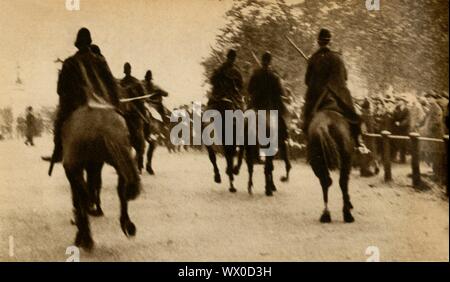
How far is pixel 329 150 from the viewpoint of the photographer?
450 cm

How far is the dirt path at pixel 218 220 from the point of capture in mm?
4492

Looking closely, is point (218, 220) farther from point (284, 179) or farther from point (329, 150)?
point (329, 150)

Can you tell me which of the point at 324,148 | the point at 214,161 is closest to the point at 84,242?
the point at 214,161

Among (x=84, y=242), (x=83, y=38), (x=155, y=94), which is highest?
(x=83, y=38)

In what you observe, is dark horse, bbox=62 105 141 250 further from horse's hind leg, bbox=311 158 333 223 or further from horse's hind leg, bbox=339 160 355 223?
horse's hind leg, bbox=339 160 355 223

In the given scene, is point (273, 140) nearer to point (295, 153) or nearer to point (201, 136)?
point (295, 153)

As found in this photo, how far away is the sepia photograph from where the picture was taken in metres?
4.50

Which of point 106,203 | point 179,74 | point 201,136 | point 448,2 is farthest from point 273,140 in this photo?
point 448,2

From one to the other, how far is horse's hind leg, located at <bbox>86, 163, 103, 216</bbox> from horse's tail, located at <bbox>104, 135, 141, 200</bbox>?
0.15 m

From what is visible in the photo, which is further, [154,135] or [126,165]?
[154,135]

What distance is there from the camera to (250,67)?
4.60 metres

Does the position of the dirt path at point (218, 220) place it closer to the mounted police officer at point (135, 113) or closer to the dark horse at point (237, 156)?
the dark horse at point (237, 156)

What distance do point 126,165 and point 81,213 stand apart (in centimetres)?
51

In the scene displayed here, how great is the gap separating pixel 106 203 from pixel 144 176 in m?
0.36
